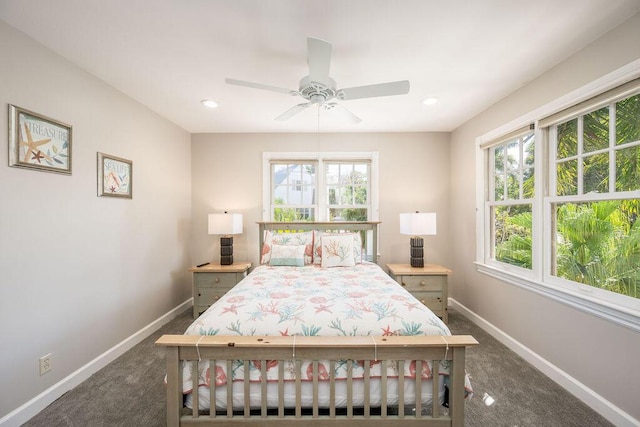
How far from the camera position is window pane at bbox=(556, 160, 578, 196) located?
80.3 inches

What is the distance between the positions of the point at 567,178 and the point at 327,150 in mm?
2595

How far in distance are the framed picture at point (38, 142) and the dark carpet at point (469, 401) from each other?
1.66 metres

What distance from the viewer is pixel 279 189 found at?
12.7 ft

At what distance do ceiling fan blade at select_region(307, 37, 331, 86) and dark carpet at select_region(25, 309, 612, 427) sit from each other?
2426 mm

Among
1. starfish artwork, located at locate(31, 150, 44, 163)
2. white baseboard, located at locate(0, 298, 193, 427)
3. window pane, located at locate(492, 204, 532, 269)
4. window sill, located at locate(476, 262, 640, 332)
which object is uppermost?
starfish artwork, located at locate(31, 150, 44, 163)

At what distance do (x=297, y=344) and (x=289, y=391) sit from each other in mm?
320

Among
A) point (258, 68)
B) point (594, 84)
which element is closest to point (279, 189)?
point (258, 68)

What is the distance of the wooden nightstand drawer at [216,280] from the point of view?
3.19 metres

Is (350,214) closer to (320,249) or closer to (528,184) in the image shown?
(320,249)

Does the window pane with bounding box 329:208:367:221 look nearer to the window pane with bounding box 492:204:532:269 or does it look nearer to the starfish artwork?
the window pane with bounding box 492:204:532:269

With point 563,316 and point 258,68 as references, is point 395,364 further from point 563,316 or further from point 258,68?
point 258,68

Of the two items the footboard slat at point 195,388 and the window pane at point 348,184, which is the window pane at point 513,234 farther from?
the footboard slat at point 195,388

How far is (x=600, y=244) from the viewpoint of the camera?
6.13 ft

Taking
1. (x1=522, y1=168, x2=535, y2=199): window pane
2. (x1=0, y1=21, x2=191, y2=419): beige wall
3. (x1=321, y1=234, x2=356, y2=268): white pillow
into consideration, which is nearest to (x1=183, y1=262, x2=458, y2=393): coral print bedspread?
(x1=321, y1=234, x2=356, y2=268): white pillow
